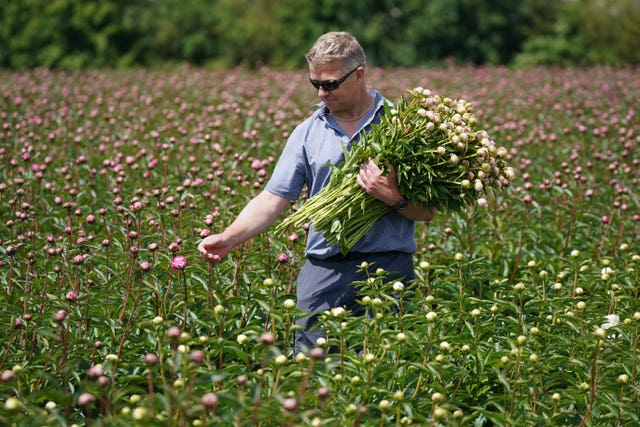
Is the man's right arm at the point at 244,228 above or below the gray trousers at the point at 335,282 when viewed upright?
above

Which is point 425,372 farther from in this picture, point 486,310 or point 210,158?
point 210,158

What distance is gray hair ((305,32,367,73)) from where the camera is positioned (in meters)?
3.36

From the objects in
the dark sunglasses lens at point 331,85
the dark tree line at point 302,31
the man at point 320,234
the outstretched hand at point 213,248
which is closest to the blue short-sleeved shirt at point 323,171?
the man at point 320,234

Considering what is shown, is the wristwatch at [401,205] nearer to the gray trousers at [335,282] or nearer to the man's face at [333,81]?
the gray trousers at [335,282]

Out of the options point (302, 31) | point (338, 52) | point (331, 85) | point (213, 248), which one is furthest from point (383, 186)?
point (302, 31)

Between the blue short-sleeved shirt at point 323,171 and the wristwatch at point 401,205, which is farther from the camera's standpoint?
the blue short-sleeved shirt at point 323,171

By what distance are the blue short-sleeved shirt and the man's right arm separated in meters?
0.06

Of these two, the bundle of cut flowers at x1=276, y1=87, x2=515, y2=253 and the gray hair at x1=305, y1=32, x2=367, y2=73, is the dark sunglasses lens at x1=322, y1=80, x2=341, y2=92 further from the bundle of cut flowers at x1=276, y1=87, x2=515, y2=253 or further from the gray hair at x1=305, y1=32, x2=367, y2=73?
the bundle of cut flowers at x1=276, y1=87, x2=515, y2=253

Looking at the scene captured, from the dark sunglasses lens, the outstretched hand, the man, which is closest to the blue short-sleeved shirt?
the man

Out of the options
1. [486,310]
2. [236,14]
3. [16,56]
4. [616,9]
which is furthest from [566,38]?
[486,310]

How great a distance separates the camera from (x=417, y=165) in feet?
11.1

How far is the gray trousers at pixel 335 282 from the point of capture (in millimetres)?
3562

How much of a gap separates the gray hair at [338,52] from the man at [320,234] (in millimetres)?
27

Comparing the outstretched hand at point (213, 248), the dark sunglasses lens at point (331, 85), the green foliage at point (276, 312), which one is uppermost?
the dark sunglasses lens at point (331, 85)
